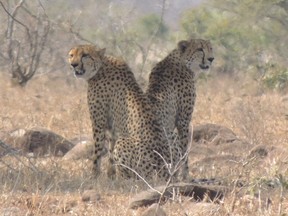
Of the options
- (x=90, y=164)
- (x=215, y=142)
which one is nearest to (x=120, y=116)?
(x=90, y=164)

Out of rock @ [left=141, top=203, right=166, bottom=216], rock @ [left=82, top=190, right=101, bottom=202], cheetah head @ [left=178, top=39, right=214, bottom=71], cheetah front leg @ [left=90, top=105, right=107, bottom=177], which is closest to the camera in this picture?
rock @ [left=141, top=203, right=166, bottom=216]

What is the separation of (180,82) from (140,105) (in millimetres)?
562

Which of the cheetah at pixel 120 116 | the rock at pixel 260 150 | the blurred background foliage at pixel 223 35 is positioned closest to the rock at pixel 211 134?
the rock at pixel 260 150

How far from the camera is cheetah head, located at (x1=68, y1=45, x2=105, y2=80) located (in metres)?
6.73

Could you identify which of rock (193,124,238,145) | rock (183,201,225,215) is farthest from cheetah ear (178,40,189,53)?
rock (183,201,225,215)

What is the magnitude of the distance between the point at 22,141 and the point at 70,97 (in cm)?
525

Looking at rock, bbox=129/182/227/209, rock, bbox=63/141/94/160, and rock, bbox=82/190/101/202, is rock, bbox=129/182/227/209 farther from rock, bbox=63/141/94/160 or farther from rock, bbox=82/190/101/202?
rock, bbox=63/141/94/160

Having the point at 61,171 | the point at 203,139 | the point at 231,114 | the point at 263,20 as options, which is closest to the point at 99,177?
the point at 61,171

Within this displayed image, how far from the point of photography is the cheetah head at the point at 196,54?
6.98 metres

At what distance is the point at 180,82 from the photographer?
6902mm

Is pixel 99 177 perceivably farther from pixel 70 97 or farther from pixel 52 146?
pixel 70 97

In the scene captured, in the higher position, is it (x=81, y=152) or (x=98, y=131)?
(x=98, y=131)

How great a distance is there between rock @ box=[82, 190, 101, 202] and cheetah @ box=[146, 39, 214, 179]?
55.1 inches

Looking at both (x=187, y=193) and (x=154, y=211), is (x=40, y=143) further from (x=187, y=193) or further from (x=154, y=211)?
(x=154, y=211)
